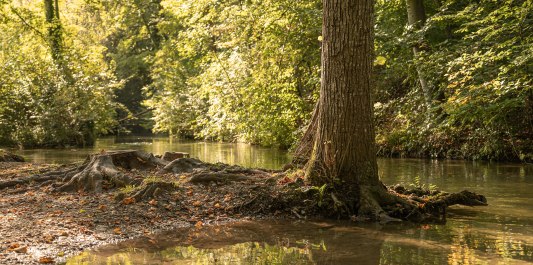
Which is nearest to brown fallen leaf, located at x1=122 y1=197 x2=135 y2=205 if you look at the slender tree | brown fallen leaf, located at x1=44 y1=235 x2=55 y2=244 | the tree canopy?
brown fallen leaf, located at x1=44 y1=235 x2=55 y2=244

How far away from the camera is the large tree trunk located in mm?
8039

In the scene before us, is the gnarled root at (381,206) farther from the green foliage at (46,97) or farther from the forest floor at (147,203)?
the green foliage at (46,97)

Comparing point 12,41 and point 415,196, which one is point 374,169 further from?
point 12,41

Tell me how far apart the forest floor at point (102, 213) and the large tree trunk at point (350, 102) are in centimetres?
88

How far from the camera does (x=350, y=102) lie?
807 cm

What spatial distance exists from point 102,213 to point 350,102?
3.77 metres

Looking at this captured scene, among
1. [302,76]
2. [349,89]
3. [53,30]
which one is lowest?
[349,89]

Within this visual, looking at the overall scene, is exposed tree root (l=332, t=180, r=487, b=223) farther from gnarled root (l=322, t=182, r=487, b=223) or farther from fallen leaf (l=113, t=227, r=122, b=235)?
fallen leaf (l=113, t=227, r=122, b=235)

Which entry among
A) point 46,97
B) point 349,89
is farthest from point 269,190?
point 46,97

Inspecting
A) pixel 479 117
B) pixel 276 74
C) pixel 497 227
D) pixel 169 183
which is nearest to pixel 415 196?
pixel 497 227

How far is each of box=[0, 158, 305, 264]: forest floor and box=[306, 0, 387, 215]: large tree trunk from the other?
0.88 m

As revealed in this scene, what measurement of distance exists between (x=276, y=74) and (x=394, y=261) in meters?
15.6

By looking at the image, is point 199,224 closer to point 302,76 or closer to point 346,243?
point 346,243

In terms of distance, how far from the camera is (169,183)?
893cm
